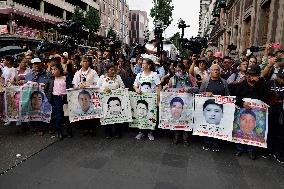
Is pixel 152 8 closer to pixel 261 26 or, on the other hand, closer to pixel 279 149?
pixel 261 26

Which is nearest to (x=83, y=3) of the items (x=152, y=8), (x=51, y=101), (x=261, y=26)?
(x=152, y=8)

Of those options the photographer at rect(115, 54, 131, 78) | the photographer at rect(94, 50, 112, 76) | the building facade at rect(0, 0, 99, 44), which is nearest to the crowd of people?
the photographer at rect(94, 50, 112, 76)

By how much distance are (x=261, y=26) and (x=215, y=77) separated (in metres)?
8.28

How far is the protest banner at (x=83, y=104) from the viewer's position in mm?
6758

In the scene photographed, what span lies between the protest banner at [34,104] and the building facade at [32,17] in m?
11.5

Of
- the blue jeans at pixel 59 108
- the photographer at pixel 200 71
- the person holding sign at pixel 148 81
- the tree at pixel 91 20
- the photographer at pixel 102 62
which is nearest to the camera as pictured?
the person holding sign at pixel 148 81

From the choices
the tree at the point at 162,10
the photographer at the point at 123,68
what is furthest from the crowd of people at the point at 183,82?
the tree at the point at 162,10

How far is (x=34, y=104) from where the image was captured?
23.4 feet

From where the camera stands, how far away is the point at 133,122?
6926 millimetres

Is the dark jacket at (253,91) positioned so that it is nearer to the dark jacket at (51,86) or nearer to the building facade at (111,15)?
the dark jacket at (51,86)

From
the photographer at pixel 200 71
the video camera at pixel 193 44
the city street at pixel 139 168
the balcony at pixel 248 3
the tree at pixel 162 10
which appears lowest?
the city street at pixel 139 168

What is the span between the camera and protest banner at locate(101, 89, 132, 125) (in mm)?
6758

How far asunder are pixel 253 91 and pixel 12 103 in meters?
5.79

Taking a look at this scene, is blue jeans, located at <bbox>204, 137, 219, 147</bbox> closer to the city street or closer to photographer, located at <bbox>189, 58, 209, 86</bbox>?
the city street
